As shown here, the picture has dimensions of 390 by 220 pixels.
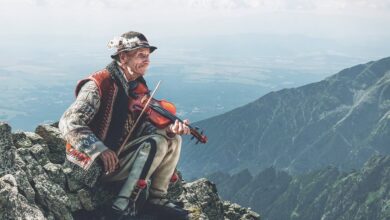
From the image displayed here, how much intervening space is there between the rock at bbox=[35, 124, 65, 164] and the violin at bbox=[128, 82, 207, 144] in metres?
5.00

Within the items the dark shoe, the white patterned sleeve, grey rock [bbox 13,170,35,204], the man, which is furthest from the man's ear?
the dark shoe

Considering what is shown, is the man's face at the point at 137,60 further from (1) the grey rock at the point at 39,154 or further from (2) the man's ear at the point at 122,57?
(1) the grey rock at the point at 39,154

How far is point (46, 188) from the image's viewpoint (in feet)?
38.9

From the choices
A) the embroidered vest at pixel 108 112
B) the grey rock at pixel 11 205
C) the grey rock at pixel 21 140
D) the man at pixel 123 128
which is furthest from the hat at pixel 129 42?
the grey rock at pixel 21 140

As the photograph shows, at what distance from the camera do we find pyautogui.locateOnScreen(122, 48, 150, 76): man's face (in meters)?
11.2

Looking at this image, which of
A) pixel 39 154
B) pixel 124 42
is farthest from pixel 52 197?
pixel 124 42

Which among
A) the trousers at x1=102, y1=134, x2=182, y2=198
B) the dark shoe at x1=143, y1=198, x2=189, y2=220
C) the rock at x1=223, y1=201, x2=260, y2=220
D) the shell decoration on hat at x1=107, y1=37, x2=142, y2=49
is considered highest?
the shell decoration on hat at x1=107, y1=37, x2=142, y2=49

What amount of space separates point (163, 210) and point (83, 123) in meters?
3.77

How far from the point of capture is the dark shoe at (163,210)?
12.3 m

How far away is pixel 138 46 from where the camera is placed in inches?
428

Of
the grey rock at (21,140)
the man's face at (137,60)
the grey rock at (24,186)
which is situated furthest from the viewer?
the grey rock at (21,140)

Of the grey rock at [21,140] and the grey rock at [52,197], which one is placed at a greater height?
the grey rock at [21,140]

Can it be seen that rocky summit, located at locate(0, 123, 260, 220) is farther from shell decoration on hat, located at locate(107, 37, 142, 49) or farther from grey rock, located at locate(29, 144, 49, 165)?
shell decoration on hat, located at locate(107, 37, 142, 49)

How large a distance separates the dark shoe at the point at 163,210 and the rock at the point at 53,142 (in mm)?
4412
